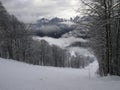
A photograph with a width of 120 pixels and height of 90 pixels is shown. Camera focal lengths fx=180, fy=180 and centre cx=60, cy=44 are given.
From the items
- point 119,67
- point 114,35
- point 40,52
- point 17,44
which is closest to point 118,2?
point 114,35

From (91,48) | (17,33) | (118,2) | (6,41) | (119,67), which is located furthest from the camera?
(17,33)

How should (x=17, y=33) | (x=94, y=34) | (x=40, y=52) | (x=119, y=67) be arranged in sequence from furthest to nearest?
(x=40, y=52) < (x=17, y=33) < (x=119, y=67) < (x=94, y=34)

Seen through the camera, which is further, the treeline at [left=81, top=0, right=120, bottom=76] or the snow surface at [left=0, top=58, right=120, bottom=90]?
the treeline at [left=81, top=0, right=120, bottom=76]

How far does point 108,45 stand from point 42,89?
760cm

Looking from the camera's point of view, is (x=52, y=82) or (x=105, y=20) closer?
(x=52, y=82)

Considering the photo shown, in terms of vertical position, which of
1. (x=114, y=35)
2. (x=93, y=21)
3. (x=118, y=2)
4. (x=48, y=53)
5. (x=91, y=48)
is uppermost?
(x=118, y=2)

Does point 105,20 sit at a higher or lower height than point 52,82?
higher

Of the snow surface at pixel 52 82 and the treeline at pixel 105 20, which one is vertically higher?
the treeline at pixel 105 20

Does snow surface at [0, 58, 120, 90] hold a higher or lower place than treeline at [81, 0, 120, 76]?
lower

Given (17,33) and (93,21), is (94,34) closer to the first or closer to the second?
(93,21)

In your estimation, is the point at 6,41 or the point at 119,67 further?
the point at 6,41

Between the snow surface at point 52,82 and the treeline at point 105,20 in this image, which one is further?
the treeline at point 105,20

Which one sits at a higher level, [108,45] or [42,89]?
[108,45]

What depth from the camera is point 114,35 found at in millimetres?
19234
